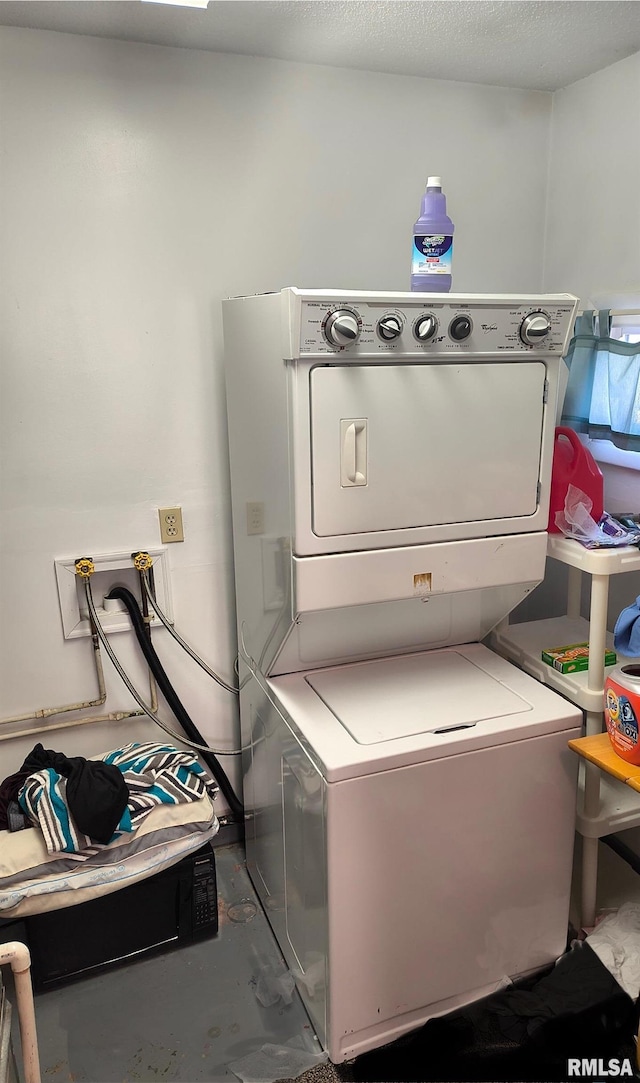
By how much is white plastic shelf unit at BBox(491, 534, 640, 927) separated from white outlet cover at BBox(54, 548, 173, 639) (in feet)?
3.55

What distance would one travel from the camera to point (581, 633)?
2279 mm

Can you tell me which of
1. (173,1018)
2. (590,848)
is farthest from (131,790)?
(590,848)

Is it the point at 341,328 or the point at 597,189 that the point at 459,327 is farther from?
the point at 597,189

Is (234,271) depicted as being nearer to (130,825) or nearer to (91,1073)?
(130,825)

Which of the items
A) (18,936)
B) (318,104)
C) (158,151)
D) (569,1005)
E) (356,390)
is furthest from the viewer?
(318,104)

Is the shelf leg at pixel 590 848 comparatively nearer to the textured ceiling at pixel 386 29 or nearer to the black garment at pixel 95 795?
the black garment at pixel 95 795

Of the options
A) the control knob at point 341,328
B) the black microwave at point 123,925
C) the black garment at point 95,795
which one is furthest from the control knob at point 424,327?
the black microwave at point 123,925

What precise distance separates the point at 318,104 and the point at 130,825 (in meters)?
2.11

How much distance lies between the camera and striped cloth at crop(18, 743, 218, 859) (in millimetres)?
1854

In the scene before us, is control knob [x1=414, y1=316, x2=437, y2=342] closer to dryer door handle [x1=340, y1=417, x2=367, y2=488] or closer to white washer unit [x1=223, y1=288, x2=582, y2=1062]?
white washer unit [x1=223, y1=288, x2=582, y2=1062]

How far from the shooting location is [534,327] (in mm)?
1697

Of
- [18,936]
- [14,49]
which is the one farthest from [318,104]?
[18,936]

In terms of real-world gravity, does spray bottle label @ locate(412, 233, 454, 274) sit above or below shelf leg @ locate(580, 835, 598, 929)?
above

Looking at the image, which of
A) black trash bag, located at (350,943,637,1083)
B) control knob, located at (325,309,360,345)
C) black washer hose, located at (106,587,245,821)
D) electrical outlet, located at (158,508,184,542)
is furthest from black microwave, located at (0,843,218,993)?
control knob, located at (325,309,360,345)
